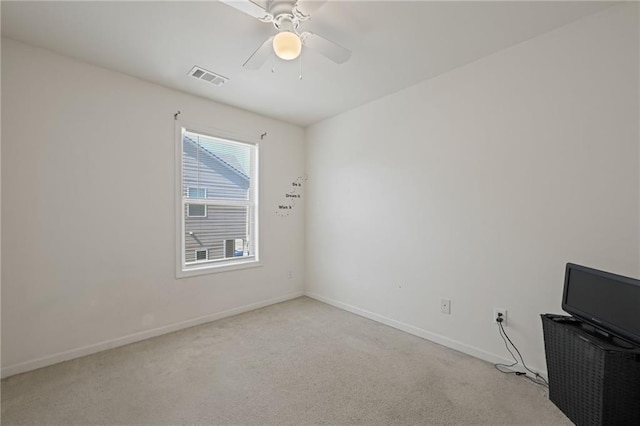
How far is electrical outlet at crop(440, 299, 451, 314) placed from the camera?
8.64 ft

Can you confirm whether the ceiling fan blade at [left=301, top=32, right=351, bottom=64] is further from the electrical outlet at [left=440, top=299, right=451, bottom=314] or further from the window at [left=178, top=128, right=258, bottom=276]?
the electrical outlet at [left=440, top=299, right=451, bottom=314]

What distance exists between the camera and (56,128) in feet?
7.70

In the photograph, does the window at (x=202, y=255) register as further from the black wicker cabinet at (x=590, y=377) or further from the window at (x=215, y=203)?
the black wicker cabinet at (x=590, y=377)

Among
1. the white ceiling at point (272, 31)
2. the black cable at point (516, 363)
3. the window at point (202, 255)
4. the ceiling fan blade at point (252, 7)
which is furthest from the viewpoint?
the window at point (202, 255)

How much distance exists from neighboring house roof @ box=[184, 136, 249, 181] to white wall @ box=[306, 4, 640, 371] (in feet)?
4.57

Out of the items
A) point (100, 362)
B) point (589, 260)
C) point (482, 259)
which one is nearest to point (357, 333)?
Result: point (482, 259)

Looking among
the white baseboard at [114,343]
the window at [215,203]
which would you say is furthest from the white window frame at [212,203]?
the white baseboard at [114,343]

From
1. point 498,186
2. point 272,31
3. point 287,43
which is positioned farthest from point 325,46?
point 498,186

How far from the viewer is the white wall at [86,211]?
86.2 inches

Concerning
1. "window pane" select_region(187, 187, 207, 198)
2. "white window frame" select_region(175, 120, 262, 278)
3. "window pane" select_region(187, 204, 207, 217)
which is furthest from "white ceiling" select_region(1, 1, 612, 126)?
"window pane" select_region(187, 204, 207, 217)

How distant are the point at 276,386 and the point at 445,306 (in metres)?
1.67

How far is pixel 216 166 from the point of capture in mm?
3438

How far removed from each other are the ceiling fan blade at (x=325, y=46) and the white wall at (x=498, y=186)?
4.11ft

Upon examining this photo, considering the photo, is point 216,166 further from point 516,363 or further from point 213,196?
Result: point 516,363
